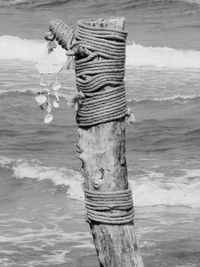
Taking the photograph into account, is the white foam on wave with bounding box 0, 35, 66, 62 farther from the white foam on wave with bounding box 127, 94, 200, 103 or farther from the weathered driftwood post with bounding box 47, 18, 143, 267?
the weathered driftwood post with bounding box 47, 18, 143, 267

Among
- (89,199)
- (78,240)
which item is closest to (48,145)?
(78,240)

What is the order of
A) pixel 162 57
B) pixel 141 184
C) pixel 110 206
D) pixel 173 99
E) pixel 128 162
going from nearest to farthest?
pixel 110 206 → pixel 141 184 → pixel 128 162 → pixel 173 99 → pixel 162 57

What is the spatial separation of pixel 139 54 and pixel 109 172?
2253 centimetres

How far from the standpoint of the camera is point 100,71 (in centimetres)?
486

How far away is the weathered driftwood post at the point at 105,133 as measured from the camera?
16.0ft

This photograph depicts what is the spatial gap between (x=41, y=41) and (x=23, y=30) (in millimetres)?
2695

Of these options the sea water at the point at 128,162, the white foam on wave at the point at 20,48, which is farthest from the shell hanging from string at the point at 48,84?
the white foam on wave at the point at 20,48

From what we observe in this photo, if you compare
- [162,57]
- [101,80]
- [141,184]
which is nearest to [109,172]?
[101,80]

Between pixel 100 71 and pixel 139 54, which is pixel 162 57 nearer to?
pixel 139 54

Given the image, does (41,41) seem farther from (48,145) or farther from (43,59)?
(43,59)

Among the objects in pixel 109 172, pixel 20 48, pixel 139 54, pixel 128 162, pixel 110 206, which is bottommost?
pixel 110 206

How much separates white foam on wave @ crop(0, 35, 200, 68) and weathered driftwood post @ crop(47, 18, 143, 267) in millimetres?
19699

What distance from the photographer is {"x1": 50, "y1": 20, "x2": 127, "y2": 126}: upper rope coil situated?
16.0 ft

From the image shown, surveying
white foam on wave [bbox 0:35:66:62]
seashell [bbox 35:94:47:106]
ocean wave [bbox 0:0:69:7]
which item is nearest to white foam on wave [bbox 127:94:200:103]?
white foam on wave [bbox 0:35:66:62]
